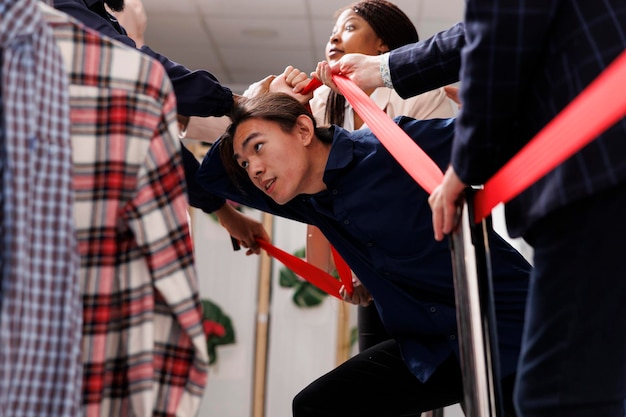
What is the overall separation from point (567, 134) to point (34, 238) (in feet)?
2.24

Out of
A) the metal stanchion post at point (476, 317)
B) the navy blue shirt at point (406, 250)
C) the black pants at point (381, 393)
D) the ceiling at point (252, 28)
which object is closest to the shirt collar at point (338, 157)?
the navy blue shirt at point (406, 250)

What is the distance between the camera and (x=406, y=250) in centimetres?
191

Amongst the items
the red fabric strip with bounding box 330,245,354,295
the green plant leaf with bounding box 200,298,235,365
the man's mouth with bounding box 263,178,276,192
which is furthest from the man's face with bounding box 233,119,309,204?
the green plant leaf with bounding box 200,298,235,365

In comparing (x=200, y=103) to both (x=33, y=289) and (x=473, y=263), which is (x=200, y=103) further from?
(x=33, y=289)

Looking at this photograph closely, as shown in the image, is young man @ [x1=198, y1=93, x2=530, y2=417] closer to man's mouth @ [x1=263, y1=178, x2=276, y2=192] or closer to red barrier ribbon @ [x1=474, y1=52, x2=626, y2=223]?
man's mouth @ [x1=263, y1=178, x2=276, y2=192]

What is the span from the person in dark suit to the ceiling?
12.2 ft

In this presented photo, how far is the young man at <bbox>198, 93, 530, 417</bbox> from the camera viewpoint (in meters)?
1.90

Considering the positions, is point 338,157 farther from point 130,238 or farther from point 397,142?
point 130,238

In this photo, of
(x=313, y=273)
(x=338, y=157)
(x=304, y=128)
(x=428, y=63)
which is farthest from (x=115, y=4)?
(x=313, y=273)

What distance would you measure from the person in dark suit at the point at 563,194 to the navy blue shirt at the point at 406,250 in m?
0.65

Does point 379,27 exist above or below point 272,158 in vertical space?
above

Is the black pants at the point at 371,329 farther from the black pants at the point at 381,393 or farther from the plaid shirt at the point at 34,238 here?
the plaid shirt at the point at 34,238

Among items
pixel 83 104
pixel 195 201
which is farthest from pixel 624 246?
pixel 195 201

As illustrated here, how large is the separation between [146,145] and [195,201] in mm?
1174
